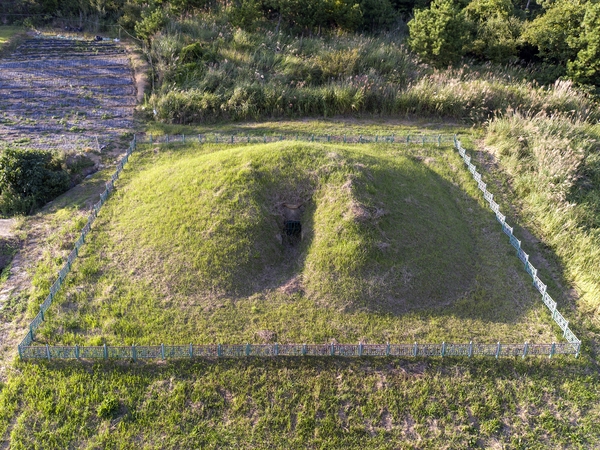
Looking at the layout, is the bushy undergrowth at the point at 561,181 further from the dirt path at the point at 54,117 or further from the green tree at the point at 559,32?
the dirt path at the point at 54,117

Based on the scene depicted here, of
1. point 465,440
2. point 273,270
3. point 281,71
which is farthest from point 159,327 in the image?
point 281,71

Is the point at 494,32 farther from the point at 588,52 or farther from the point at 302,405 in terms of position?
the point at 302,405

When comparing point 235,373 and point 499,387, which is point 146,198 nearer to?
point 235,373

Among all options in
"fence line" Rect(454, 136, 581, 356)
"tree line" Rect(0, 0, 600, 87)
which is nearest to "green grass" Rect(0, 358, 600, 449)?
"fence line" Rect(454, 136, 581, 356)

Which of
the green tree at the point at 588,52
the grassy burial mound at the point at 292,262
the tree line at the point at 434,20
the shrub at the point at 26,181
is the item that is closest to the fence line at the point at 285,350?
the grassy burial mound at the point at 292,262

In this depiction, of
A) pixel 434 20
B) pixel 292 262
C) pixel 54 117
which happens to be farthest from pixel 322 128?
pixel 54 117

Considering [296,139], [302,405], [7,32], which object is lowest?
[302,405]
